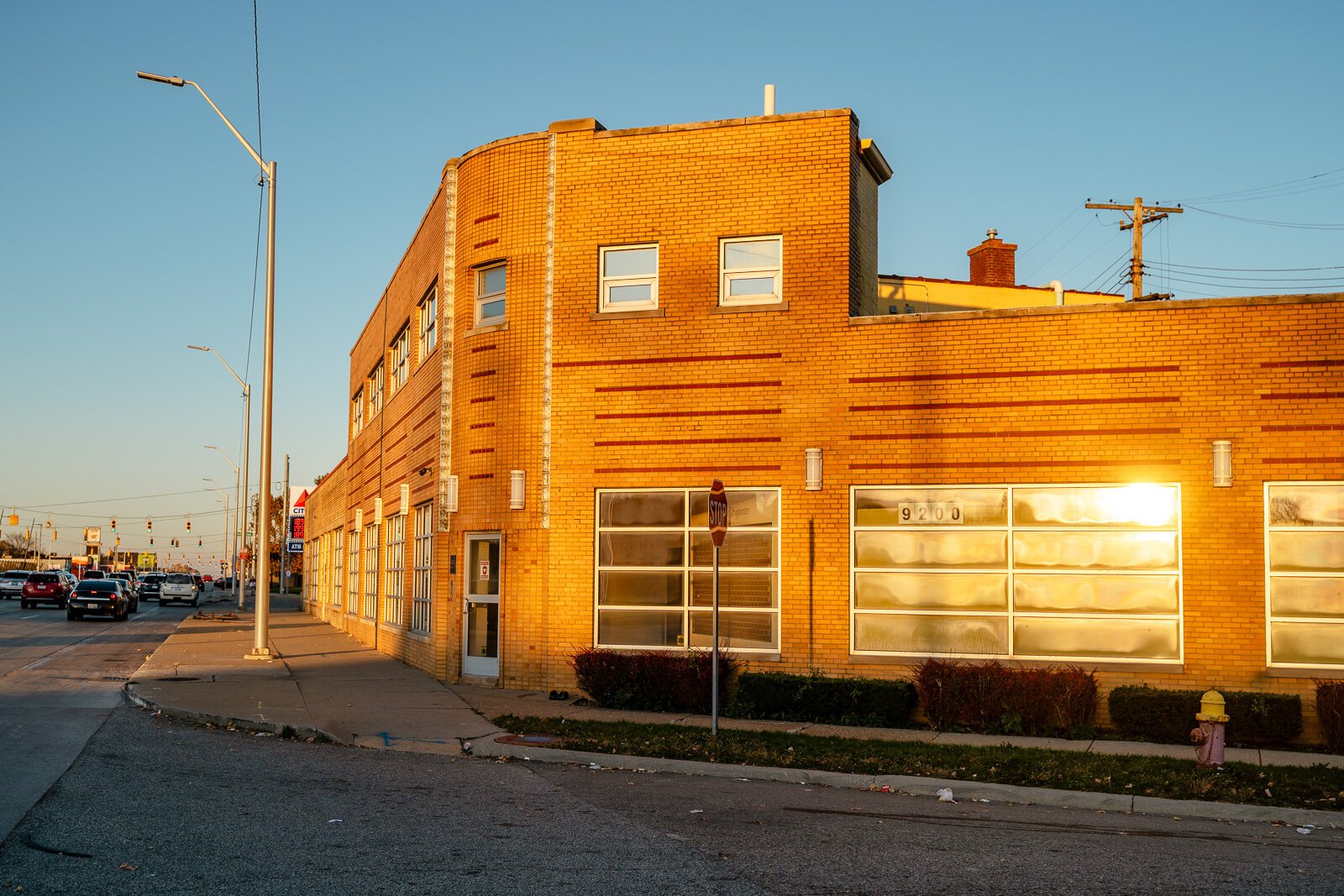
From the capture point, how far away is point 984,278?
129ft

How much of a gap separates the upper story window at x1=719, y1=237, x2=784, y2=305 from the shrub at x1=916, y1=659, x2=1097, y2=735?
6.13 meters

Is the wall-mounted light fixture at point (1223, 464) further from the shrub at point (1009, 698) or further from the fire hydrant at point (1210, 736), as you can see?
the fire hydrant at point (1210, 736)

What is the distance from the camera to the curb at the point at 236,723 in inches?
548

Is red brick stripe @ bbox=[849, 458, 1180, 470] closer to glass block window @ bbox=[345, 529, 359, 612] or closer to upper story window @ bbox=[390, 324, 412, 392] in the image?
upper story window @ bbox=[390, 324, 412, 392]

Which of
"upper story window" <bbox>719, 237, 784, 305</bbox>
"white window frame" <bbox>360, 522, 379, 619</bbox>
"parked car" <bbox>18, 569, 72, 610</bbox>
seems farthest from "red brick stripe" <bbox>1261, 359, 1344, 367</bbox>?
"parked car" <bbox>18, 569, 72, 610</bbox>

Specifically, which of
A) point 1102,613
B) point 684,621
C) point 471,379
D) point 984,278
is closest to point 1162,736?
point 1102,613

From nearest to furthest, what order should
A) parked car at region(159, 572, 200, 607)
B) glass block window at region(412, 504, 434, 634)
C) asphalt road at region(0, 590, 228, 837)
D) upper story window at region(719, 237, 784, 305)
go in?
asphalt road at region(0, 590, 228, 837), upper story window at region(719, 237, 784, 305), glass block window at region(412, 504, 434, 634), parked car at region(159, 572, 200, 607)

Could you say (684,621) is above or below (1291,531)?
below

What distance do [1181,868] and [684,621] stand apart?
33.5ft

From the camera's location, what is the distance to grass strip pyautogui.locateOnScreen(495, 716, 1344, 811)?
10.8 metres

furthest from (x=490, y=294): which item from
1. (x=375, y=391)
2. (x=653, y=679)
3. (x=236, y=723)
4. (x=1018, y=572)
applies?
(x=375, y=391)

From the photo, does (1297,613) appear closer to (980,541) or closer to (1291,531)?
(1291,531)

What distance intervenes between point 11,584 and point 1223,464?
2889 inches

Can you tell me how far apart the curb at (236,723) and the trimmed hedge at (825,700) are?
17.1 ft
